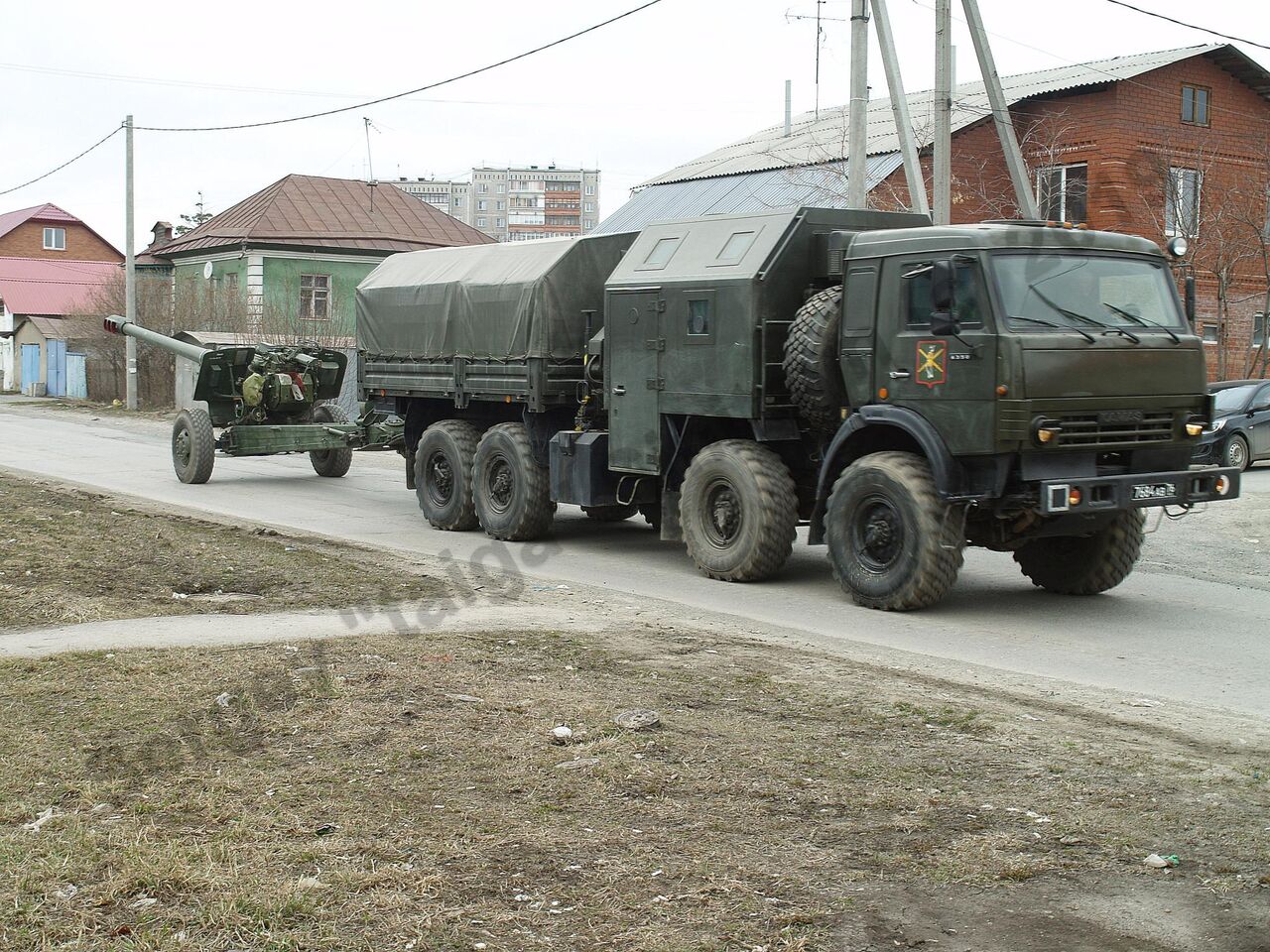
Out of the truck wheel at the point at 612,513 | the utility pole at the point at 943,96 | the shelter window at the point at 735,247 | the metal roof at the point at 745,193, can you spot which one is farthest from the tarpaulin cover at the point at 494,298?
the metal roof at the point at 745,193

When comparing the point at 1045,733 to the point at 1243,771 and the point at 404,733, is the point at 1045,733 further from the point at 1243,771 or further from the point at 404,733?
the point at 404,733

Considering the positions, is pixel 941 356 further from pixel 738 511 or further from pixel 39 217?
pixel 39 217

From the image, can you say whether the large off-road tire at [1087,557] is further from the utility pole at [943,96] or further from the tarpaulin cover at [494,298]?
the utility pole at [943,96]

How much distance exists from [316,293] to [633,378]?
4088 centimetres

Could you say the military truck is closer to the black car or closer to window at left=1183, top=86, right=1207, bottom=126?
the black car

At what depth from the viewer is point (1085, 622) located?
10227mm

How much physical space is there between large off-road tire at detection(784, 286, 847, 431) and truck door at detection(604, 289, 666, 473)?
1484mm

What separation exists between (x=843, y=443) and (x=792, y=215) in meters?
1.99

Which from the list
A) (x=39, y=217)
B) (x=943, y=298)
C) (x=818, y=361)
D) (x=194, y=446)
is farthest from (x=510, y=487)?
(x=39, y=217)

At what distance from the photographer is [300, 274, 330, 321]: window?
50591 millimetres

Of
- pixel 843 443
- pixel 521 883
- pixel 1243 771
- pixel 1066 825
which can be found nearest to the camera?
pixel 521 883

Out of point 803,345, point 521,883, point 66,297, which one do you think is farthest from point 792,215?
point 66,297

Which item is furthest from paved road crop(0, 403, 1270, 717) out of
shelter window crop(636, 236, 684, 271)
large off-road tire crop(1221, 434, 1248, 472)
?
shelter window crop(636, 236, 684, 271)

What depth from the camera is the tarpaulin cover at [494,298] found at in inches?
547
